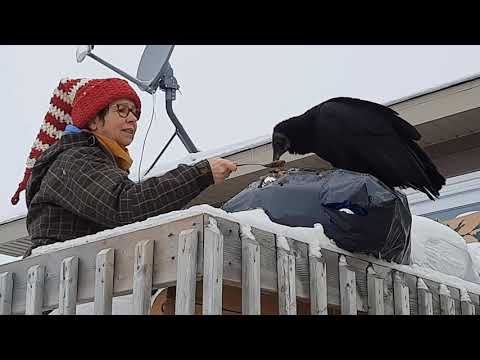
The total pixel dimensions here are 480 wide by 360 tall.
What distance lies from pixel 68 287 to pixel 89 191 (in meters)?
0.27

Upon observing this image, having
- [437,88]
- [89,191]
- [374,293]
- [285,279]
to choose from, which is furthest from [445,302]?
[437,88]

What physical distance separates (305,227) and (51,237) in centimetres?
70

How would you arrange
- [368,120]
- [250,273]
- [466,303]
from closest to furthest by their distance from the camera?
[250,273]
[368,120]
[466,303]

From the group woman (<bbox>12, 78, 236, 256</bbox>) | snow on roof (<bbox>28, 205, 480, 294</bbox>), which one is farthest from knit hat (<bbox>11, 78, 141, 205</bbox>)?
snow on roof (<bbox>28, 205, 480, 294</bbox>)

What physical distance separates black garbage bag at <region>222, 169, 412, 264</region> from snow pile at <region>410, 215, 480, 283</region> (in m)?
0.33

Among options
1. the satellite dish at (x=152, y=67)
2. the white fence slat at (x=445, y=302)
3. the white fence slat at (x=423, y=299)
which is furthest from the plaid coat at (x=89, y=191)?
the satellite dish at (x=152, y=67)

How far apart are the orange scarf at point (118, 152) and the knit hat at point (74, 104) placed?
0.08 meters

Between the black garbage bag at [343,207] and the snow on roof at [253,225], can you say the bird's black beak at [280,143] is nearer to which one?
the black garbage bag at [343,207]

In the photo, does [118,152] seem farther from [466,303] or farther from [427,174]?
[466,303]

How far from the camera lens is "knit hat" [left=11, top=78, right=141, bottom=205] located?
8.18 ft

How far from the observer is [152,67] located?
20.2ft

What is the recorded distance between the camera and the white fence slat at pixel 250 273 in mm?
1875
